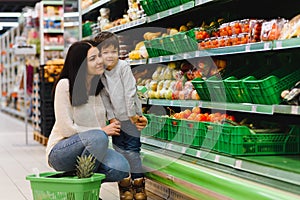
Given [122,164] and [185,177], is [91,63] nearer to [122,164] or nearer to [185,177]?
[122,164]

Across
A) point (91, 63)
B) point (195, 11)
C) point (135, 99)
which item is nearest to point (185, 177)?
point (135, 99)

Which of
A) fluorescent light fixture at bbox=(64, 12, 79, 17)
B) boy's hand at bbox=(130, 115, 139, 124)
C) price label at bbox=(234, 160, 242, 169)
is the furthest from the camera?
fluorescent light fixture at bbox=(64, 12, 79, 17)

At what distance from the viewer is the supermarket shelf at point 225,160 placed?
9.88 feet

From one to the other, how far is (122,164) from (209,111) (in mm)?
917

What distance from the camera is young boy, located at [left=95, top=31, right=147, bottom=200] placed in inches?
167

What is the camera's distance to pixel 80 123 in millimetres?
4105

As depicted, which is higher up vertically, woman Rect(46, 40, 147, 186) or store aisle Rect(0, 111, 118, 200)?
woman Rect(46, 40, 147, 186)

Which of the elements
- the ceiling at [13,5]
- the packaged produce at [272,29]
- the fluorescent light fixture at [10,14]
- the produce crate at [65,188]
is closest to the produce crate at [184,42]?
the packaged produce at [272,29]

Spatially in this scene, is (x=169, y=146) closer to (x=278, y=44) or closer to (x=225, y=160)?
(x=225, y=160)

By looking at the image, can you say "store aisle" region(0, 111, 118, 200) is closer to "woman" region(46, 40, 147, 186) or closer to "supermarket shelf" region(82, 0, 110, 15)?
"woman" region(46, 40, 147, 186)

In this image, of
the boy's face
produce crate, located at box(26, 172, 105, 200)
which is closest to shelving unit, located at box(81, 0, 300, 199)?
the boy's face

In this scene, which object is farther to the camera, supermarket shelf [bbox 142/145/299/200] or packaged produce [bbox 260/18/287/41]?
packaged produce [bbox 260/18/287/41]

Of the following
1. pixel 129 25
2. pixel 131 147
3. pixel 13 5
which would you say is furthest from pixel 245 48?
pixel 13 5

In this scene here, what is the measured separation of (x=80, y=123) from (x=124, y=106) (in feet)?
1.20
